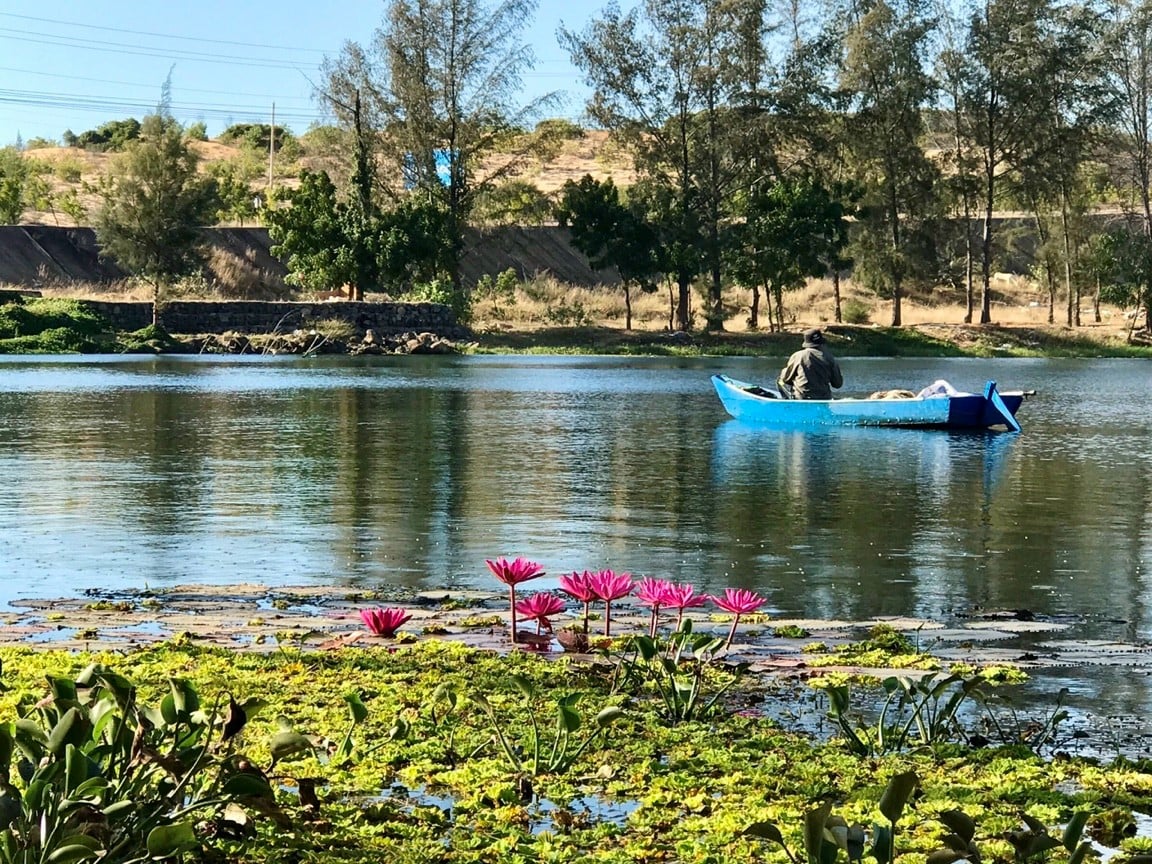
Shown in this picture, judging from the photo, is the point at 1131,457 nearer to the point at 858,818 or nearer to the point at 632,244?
the point at 858,818

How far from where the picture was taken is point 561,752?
18.0 ft

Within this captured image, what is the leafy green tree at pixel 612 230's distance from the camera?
195 ft

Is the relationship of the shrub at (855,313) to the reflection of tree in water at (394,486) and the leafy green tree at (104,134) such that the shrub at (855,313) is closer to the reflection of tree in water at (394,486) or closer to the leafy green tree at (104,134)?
the reflection of tree in water at (394,486)

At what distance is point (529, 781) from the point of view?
17.5ft

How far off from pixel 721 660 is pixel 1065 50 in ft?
194

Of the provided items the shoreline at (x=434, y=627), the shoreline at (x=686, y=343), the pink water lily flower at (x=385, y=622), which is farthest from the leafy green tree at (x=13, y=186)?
the pink water lily flower at (x=385, y=622)

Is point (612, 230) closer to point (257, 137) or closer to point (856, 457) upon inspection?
point (856, 457)

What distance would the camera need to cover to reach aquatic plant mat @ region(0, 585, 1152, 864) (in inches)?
184

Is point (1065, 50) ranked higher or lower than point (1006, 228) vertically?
higher

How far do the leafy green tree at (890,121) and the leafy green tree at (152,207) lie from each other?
2547cm

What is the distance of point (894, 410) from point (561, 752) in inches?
800

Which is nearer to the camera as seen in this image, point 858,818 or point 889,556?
point 858,818

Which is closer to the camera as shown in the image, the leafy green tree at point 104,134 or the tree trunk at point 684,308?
the tree trunk at point 684,308

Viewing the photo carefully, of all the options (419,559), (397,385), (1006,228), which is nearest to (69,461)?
(419,559)
